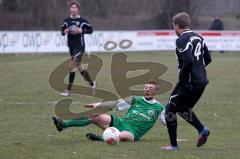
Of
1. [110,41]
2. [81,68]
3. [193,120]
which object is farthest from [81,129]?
[110,41]

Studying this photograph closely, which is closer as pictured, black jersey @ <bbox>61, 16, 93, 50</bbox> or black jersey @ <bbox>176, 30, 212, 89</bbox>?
black jersey @ <bbox>176, 30, 212, 89</bbox>

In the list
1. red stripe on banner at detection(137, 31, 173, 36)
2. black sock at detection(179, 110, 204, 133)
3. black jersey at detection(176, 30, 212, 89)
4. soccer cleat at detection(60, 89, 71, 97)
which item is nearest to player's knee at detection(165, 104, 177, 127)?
black sock at detection(179, 110, 204, 133)

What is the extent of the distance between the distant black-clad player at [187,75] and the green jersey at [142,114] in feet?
2.52

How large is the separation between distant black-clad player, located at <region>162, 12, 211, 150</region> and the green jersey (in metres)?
0.77

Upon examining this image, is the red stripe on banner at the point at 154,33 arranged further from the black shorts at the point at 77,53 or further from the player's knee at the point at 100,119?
the player's knee at the point at 100,119

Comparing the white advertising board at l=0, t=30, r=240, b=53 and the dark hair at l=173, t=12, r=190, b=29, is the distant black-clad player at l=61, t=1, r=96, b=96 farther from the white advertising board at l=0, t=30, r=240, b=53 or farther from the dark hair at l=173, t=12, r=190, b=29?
the white advertising board at l=0, t=30, r=240, b=53

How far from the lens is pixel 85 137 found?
10516 mm

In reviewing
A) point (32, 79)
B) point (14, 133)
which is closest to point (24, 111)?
point (14, 133)

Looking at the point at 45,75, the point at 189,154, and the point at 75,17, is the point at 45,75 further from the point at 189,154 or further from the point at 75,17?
the point at 189,154

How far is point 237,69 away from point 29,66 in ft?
26.0

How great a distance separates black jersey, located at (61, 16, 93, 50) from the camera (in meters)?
17.2

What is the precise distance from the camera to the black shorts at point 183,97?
919cm

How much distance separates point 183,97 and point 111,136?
1.19 metres

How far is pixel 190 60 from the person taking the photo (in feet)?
29.3
